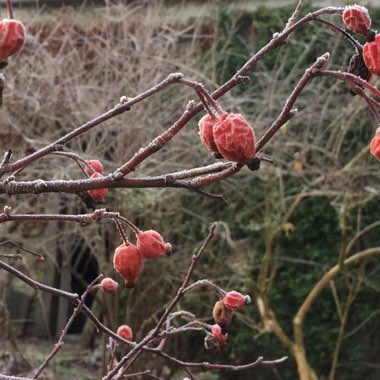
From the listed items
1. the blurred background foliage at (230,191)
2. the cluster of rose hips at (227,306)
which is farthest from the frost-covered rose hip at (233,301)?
the blurred background foliage at (230,191)

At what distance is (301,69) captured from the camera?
6.11 metres

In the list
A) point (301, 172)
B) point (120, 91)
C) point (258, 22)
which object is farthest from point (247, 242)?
point (258, 22)

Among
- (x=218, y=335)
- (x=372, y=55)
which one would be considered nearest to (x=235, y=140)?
(x=372, y=55)

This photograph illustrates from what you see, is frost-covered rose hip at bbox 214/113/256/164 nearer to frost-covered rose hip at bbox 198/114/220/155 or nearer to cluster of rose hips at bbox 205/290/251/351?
frost-covered rose hip at bbox 198/114/220/155

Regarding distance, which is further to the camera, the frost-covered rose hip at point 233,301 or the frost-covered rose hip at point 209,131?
the frost-covered rose hip at point 233,301

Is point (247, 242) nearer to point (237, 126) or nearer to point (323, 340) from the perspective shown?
point (323, 340)

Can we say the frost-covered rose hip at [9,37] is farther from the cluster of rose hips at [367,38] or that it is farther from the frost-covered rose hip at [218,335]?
the frost-covered rose hip at [218,335]

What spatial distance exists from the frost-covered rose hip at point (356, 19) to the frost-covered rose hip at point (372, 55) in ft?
0.14

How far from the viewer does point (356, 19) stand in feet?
2.77

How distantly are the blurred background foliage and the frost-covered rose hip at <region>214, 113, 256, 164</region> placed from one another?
14.5 feet

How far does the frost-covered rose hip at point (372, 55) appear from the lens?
79 cm

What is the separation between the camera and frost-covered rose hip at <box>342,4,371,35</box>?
2.76 ft

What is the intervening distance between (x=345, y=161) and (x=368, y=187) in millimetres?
753

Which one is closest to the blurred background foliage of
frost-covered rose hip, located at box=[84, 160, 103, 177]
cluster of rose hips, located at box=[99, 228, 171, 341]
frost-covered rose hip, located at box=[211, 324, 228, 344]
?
frost-covered rose hip, located at box=[211, 324, 228, 344]
